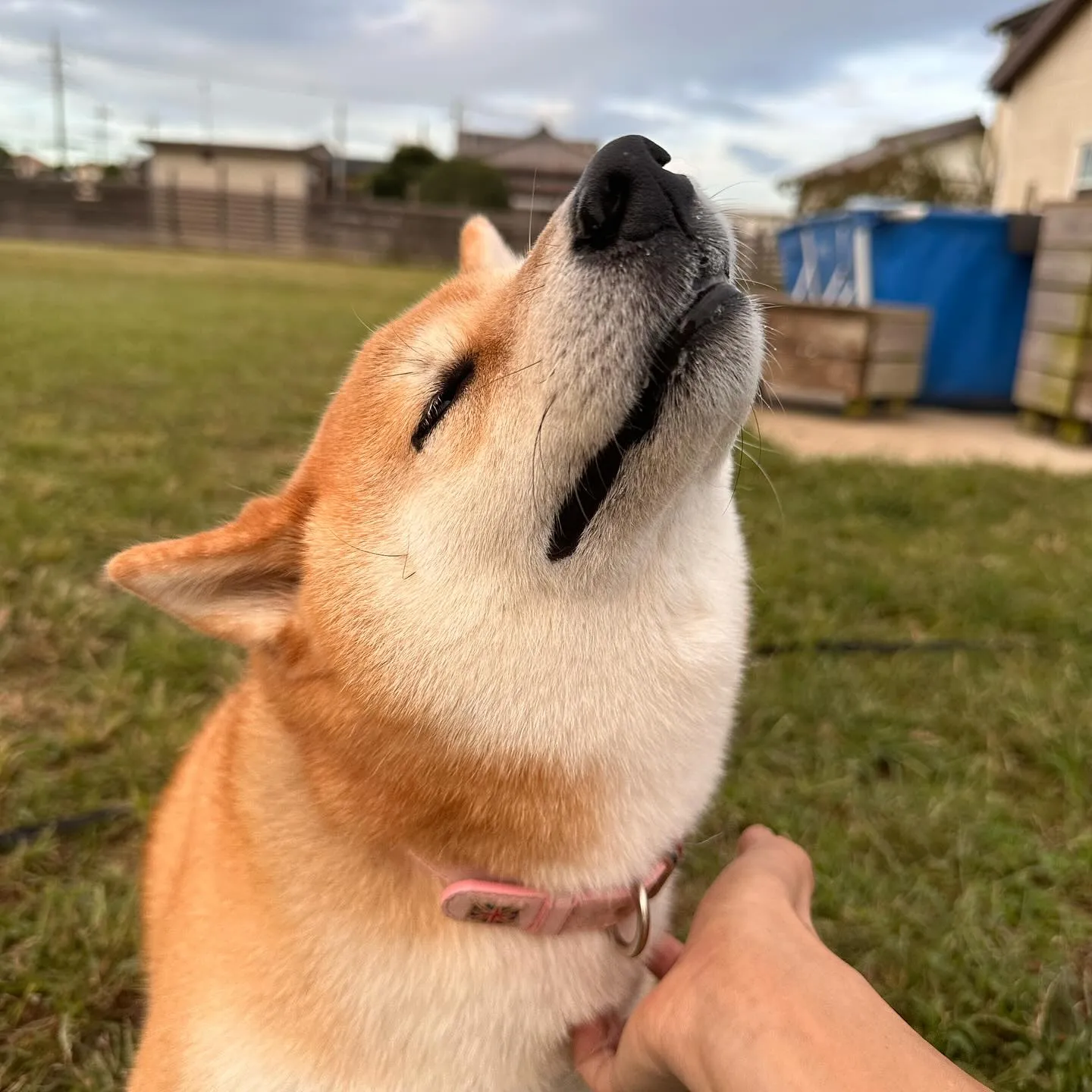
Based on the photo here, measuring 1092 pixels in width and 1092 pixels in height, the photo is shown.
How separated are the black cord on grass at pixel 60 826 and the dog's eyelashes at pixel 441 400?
61.5 inches

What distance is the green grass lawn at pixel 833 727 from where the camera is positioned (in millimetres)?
1920

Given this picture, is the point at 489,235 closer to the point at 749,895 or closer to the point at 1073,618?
the point at 749,895

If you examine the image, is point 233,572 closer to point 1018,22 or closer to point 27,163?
point 1018,22

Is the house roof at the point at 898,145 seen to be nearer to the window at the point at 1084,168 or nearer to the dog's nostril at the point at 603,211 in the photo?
the window at the point at 1084,168

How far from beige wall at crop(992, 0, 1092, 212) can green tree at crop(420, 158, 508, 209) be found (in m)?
20.6

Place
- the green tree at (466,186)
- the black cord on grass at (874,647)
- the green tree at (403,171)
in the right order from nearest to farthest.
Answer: the black cord on grass at (874,647), the green tree at (466,186), the green tree at (403,171)

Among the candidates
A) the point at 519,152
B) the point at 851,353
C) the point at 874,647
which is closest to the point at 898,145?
the point at 851,353

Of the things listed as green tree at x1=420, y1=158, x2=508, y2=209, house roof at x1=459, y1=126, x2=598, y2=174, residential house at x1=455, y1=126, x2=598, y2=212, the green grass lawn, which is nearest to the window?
the green grass lawn

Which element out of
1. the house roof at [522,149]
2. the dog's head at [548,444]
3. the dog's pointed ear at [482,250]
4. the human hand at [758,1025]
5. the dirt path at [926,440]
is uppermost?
the house roof at [522,149]

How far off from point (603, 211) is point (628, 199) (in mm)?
43

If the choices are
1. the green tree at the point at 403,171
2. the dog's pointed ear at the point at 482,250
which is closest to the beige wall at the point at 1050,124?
the dog's pointed ear at the point at 482,250

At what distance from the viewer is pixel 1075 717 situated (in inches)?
113

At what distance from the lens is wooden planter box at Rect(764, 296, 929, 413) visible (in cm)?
713

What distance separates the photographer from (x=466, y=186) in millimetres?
33625
